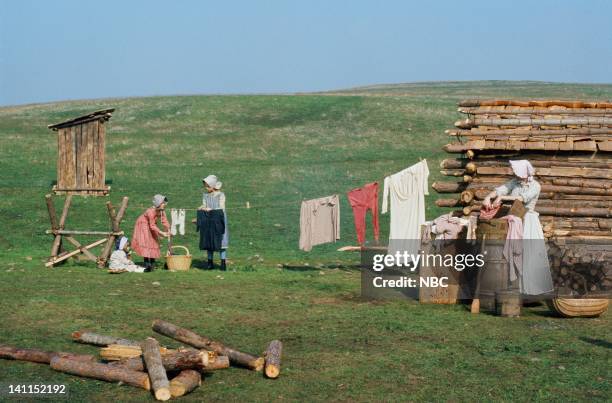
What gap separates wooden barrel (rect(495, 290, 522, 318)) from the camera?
1527 centimetres

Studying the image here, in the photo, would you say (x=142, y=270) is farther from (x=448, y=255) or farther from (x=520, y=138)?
(x=520, y=138)

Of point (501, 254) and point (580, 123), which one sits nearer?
point (501, 254)

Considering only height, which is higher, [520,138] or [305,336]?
[520,138]

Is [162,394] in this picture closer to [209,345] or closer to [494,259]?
[209,345]

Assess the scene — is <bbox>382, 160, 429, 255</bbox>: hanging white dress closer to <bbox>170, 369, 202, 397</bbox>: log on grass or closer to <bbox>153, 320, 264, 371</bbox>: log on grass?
<bbox>153, 320, 264, 371</bbox>: log on grass

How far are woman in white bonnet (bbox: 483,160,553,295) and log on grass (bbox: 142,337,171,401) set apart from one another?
7015 millimetres

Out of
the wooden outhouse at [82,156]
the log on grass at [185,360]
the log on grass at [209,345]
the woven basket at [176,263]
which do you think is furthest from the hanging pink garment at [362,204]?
the wooden outhouse at [82,156]

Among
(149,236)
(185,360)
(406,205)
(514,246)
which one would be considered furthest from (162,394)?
(406,205)

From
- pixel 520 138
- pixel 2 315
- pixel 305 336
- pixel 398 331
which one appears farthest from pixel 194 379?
pixel 520 138

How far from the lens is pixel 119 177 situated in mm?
38250

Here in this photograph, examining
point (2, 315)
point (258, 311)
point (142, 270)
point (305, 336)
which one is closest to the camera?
point (305, 336)

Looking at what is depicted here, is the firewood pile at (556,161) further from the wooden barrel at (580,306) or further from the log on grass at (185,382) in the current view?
the log on grass at (185,382)

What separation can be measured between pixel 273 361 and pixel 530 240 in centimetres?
622

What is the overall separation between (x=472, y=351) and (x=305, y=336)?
2.29m
